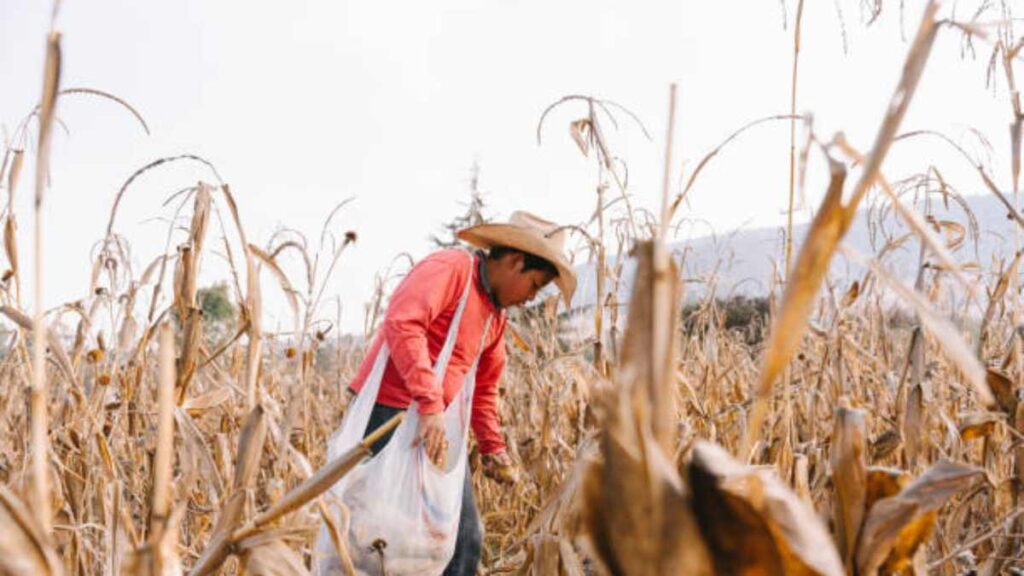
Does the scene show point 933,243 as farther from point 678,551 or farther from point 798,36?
point 798,36

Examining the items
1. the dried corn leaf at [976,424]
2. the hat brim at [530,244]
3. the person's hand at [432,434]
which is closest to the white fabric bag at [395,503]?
the person's hand at [432,434]

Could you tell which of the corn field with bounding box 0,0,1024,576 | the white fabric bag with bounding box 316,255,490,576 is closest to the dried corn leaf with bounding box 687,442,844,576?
the corn field with bounding box 0,0,1024,576

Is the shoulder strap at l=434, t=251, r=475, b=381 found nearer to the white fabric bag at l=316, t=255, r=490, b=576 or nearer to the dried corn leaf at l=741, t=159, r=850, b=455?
the white fabric bag at l=316, t=255, r=490, b=576

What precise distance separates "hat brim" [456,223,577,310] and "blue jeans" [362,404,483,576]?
517mm

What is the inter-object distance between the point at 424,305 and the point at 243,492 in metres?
1.53

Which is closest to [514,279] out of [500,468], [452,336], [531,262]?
[531,262]

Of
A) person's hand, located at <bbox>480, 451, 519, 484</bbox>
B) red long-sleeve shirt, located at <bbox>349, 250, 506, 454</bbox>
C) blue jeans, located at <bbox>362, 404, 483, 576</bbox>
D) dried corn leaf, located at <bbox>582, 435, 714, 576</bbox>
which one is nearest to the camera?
dried corn leaf, located at <bbox>582, 435, 714, 576</bbox>

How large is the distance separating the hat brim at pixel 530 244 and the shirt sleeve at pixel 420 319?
4.3 inches

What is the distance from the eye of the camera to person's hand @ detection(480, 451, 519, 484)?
2.58 m

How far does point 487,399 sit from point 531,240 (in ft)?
1.82

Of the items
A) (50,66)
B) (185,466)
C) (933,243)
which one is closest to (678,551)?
(933,243)

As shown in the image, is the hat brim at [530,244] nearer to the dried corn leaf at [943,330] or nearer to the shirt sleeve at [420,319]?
the shirt sleeve at [420,319]

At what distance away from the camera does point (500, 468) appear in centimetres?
260

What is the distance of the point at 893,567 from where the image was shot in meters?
0.62
